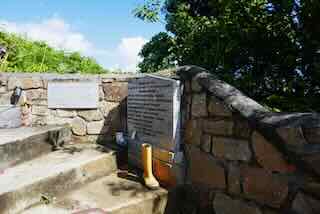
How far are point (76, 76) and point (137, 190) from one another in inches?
78.9

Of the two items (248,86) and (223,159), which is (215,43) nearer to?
(248,86)

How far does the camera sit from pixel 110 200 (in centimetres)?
284

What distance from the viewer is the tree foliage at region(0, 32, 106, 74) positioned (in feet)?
18.3

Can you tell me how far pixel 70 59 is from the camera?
22.1 ft

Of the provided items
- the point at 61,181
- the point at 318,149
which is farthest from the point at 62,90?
the point at 318,149

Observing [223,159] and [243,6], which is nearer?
[223,159]

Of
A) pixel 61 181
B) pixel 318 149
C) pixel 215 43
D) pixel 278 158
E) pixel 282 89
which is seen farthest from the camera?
pixel 215 43

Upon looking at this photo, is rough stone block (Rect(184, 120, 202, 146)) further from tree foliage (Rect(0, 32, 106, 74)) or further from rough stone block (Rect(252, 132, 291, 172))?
tree foliage (Rect(0, 32, 106, 74))

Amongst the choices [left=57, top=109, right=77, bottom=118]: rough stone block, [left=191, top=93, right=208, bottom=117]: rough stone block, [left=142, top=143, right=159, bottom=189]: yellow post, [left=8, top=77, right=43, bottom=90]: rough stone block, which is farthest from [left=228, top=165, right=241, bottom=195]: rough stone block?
[left=8, top=77, right=43, bottom=90]: rough stone block

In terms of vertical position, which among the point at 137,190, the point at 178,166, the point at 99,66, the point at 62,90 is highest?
the point at 99,66

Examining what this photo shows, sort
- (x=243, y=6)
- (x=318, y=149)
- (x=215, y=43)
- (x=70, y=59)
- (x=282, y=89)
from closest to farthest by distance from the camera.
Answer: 1. (x=318, y=149)
2. (x=282, y=89)
3. (x=243, y=6)
4. (x=215, y=43)
5. (x=70, y=59)

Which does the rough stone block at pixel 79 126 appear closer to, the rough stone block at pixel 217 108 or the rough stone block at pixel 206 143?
the rough stone block at pixel 206 143

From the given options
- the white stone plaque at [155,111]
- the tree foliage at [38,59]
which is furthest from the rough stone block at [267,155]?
the tree foliage at [38,59]

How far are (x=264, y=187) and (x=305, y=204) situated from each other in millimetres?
319
